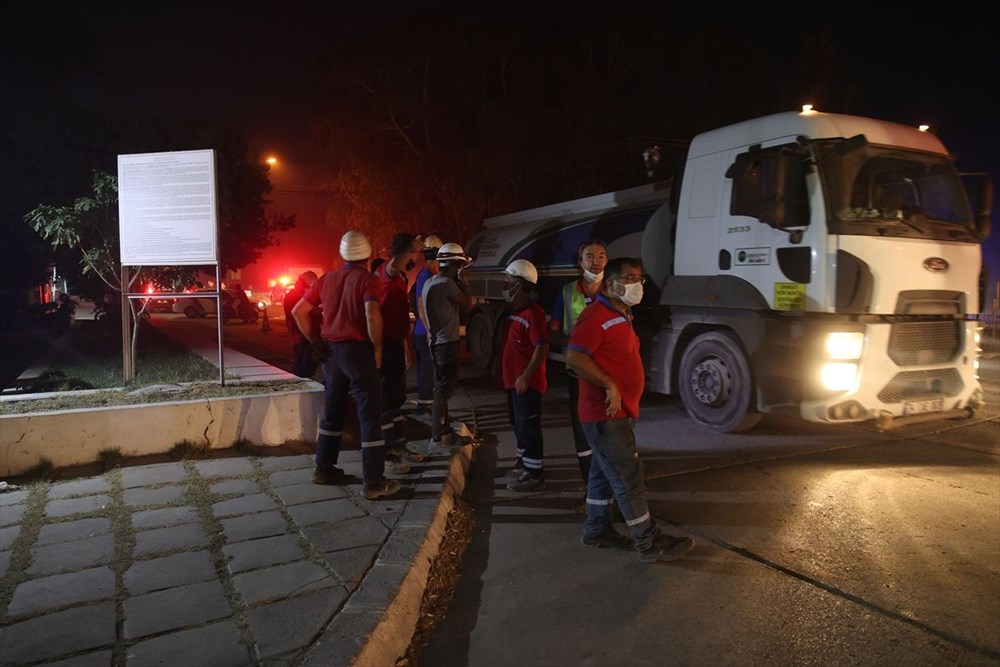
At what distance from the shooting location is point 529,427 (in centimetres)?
557

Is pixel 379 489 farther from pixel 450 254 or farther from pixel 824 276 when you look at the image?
pixel 824 276

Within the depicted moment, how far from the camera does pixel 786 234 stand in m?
6.61

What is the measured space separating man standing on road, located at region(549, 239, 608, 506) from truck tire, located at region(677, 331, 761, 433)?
269 cm

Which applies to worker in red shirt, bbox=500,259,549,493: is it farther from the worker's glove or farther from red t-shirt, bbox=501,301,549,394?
the worker's glove

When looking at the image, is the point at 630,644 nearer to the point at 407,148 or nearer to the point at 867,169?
the point at 867,169

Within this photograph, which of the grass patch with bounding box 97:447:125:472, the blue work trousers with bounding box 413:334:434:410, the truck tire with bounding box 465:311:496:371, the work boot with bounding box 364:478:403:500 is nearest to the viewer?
the work boot with bounding box 364:478:403:500

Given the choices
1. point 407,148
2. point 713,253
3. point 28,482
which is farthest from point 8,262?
point 713,253

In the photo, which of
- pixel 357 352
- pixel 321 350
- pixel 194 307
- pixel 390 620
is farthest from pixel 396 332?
pixel 194 307

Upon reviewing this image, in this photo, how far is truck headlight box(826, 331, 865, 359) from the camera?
614 cm

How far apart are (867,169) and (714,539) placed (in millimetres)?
4252

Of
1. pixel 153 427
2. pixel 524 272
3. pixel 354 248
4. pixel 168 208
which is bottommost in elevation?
pixel 153 427

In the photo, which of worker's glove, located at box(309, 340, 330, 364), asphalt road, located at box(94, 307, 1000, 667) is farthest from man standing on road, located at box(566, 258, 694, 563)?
worker's glove, located at box(309, 340, 330, 364)

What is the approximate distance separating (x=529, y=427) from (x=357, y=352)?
1.55m

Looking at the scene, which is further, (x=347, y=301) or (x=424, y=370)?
(x=424, y=370)
